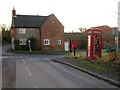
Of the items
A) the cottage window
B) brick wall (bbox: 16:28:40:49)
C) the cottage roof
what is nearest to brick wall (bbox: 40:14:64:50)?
brick wall (bbox: 16:28:40:49)

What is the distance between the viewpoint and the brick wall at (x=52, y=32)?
225ft

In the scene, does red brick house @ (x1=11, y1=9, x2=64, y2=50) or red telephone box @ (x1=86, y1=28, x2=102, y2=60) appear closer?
red telephone box @ (x1=86, y1=28, x2=102, y2=60)

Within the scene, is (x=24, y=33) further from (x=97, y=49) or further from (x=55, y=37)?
(x=97, y=49)

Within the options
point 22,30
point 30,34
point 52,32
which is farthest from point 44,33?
point 22,30

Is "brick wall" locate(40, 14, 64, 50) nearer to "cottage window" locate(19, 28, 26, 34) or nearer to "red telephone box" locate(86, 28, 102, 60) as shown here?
"cottage window" locate(19, 28, 26, 34)

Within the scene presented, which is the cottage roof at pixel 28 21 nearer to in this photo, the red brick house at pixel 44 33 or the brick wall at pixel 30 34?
the red brick house at pixel 44 33

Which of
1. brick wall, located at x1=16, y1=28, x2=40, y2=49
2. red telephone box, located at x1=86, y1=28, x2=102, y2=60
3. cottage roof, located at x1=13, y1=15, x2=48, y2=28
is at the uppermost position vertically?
cottage roof, located at x1=13, y1=15, x2=48, y2=28

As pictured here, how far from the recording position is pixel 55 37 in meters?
69.6

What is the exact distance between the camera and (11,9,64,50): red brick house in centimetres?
6869

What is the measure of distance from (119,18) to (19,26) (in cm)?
4709

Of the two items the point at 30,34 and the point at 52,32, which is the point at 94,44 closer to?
the point at 52,32

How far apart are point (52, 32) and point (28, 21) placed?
255 inches

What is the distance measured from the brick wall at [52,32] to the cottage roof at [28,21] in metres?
2.32

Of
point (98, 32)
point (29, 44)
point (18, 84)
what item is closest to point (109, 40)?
point (29, 44)
